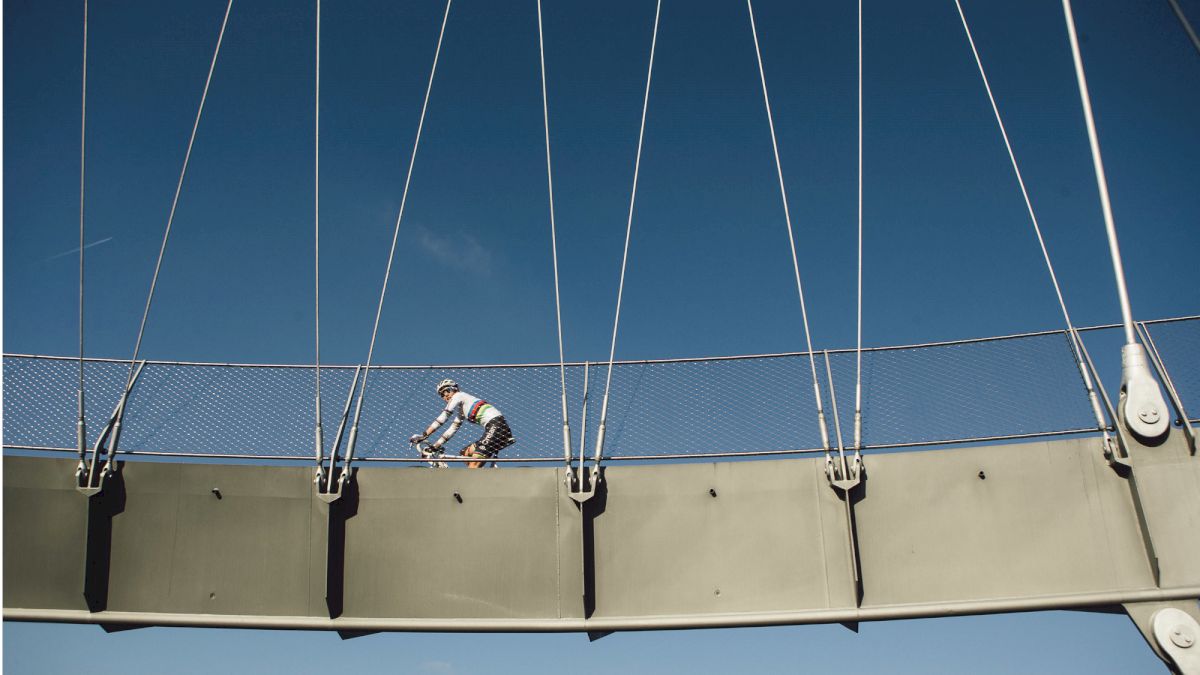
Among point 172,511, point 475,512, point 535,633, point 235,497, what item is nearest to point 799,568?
point 535,633

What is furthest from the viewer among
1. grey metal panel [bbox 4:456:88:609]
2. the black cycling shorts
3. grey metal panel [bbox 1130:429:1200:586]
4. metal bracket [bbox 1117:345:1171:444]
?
the black cycling shorts

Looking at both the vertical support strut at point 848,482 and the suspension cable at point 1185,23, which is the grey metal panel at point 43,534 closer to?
the vertical support strut at point 848,482

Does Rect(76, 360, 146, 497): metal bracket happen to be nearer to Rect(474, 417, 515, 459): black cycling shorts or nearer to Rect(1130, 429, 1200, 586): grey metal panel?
Rect(474, 417, 515, 459): black cycling shorts

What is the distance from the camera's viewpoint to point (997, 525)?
412 inches

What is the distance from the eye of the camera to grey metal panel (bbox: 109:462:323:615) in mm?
10625

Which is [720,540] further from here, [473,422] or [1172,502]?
[1172,502]

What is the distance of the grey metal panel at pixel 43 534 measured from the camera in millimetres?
10516

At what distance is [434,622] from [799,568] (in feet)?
13.4

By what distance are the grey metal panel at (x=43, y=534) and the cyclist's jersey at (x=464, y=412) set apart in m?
4.03

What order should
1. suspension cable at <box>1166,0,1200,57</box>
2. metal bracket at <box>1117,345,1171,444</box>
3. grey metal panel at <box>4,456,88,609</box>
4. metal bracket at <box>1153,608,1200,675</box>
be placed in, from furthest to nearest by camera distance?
grey metal panel at <box>4,456,88,609</box> → metal bracket at <box>1117,345,1171,444</box> → metal bracket at <box>1153,608,1200,675</box> → suspension cable at <box>1166,0,1200,57</box>

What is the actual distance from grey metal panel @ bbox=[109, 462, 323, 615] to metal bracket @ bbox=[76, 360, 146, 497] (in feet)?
0.78

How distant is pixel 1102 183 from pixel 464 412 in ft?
25.7

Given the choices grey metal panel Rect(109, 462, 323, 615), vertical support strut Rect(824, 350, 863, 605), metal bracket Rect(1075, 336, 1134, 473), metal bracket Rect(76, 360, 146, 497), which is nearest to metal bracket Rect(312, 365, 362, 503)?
grey metal panel Rect(109, 462, 323, 615)

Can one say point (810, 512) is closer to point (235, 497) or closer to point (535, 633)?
point (535, 633)
